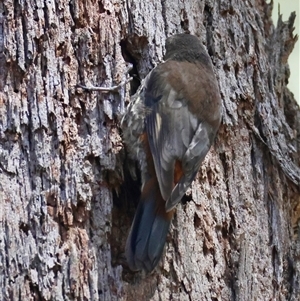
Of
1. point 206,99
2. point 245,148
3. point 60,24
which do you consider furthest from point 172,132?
point 60,24

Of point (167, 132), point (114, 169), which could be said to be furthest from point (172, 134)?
point (114, 169)

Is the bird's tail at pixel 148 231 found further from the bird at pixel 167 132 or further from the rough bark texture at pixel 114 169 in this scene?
the rough bark texture at pixel 114 169

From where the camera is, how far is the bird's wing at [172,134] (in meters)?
2.99

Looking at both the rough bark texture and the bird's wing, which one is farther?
the bird's wing

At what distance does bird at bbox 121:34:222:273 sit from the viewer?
2.92 meters

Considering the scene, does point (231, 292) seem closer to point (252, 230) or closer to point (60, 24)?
point (252, 230)

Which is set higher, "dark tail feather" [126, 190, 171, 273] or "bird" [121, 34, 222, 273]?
"bird" [121, 34, 222, 273]

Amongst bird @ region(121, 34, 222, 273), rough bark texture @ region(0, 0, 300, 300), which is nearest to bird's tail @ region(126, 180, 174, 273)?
bird @ region(121, 34, 222, 273)

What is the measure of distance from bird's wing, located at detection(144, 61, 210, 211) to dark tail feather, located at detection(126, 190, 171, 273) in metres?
0.08

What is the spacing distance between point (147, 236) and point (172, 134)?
1.52 ft

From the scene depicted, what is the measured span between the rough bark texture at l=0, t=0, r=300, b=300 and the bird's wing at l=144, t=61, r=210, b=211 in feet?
0.40

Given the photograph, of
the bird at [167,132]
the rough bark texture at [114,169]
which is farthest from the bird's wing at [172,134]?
the rough bark texture at [114,169]

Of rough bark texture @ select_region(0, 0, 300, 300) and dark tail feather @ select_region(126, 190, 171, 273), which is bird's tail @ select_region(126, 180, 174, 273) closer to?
dark tail feather @ select_region(126, 190, 171, 273)

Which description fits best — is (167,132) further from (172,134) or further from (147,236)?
(147,236)
